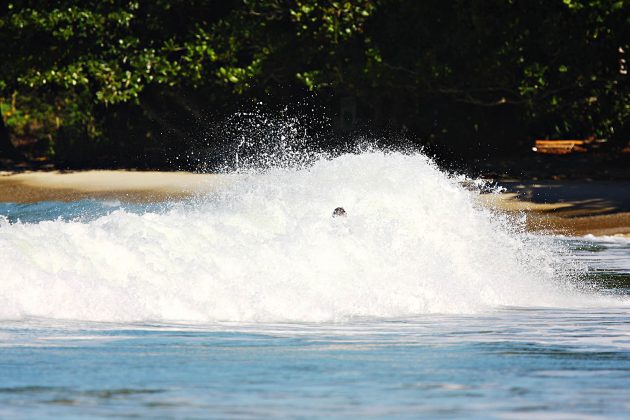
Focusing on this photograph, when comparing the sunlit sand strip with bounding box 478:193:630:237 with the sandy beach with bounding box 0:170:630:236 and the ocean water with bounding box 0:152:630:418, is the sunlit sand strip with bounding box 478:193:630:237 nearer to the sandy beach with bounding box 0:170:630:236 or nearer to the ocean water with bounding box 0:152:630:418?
the sandy beach with bounding box 0:170:630:236

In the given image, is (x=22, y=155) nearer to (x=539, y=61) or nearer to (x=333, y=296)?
(x=539, y=61)

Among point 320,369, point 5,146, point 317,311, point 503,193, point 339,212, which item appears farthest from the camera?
point 5,146

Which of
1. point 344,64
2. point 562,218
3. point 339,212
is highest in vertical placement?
point 344,64

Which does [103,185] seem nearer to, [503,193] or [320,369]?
[503,193]

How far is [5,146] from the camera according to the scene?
104ft

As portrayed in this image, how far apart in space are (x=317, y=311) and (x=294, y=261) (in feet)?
4.25

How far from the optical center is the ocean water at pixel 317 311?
24.8 ft

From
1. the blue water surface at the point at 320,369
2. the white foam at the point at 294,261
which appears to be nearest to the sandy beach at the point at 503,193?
the white foam at the point at 294,261

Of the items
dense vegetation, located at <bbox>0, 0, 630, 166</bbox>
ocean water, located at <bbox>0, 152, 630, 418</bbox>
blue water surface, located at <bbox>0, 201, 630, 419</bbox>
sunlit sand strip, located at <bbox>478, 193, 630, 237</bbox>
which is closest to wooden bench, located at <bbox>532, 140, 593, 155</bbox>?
dense vegetation, located at <bbox>0, 0, 630, 166</bbox>

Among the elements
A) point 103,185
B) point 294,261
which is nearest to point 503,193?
point 103,185

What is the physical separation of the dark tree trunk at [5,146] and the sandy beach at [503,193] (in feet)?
12.4

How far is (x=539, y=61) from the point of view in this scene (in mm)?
25531

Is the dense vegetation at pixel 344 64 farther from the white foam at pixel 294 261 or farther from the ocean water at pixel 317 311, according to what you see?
the white foam at pixel 294 261

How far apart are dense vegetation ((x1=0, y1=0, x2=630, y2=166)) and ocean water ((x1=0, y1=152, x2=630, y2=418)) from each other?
9.01m
